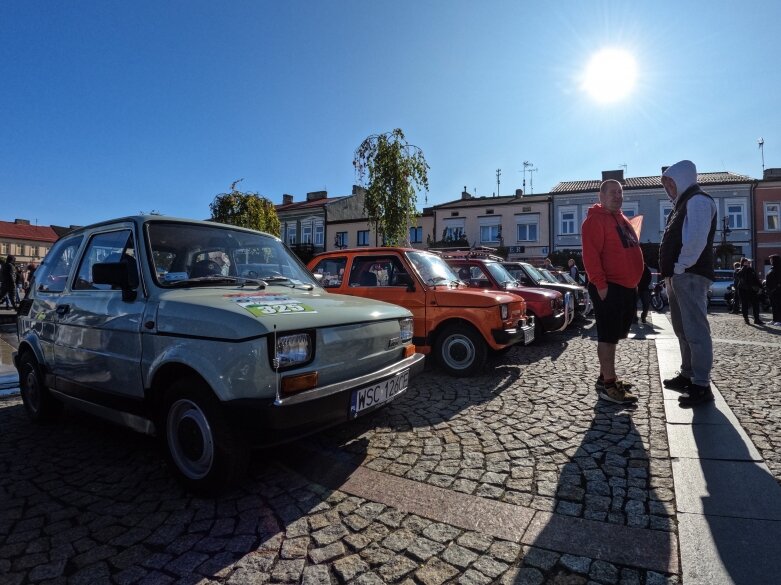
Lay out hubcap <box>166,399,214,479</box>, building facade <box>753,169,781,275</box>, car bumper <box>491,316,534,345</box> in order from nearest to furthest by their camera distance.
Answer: hubcap <box>166,399,214,479</box> < car bumper <box>491,316,534,345</box> < building facade <box>753,169,781,275</box>

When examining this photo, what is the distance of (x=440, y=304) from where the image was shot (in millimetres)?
5691

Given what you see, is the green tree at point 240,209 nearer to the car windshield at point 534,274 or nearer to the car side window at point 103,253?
the car windshield at point 534,274

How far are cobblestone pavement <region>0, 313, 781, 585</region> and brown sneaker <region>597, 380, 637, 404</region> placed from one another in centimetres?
13

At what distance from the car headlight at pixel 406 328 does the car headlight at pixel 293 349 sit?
1143mm

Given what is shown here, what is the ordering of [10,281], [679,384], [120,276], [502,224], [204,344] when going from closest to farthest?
1. [204,344]
2. [120,276]
3. [679,384]
4. [10,281]
5. [502,224]

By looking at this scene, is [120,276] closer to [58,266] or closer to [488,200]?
[58,266]

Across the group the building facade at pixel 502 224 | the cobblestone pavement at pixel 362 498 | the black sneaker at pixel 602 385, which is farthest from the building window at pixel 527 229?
the black sneaker at pixel 602 385

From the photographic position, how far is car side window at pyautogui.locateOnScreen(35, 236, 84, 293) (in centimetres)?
385

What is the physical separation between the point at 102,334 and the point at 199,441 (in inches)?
47.9

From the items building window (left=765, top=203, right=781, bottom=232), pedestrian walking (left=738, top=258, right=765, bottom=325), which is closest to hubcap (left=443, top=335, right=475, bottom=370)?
pedestrian walking (left=738, top=258, right=765, bottom=325)

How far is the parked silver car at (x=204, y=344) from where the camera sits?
2.37m

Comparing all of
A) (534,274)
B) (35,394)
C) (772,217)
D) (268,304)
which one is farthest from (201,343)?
(772,217)

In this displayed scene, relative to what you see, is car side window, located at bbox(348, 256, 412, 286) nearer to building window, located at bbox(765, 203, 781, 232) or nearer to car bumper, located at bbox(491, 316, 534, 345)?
car bumper, located at bbox(491, 316, 534, 345)

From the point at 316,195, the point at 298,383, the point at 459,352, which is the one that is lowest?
the point at 459,352
